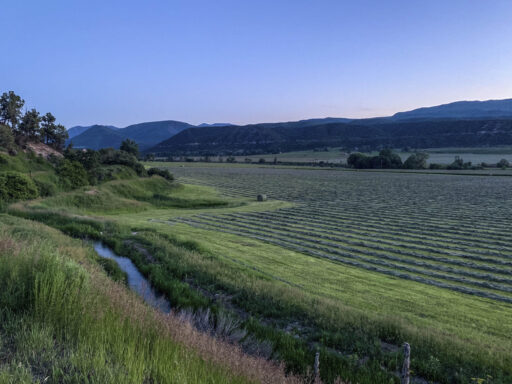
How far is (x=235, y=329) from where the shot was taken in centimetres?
1023

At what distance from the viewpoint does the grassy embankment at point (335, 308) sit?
8906 mm

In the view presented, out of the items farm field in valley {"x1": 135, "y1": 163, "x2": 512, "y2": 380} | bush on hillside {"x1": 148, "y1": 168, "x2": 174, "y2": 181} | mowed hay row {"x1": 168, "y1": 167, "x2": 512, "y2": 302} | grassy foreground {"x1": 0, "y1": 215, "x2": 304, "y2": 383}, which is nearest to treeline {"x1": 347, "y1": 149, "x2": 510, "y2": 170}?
mowed hay row {"x1": 168, "y1": 167, "x2": 512, "y2": 302}

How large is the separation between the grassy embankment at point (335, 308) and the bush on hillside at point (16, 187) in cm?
1808

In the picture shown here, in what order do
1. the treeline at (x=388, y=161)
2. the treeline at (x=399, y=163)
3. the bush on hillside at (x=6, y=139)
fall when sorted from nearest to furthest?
1. the bush on hillside at (x=6, y=139)
2. the treeline at (x=399, y=163)
3. the treeline at (x=388, y=161)

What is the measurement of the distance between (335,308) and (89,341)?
910cm

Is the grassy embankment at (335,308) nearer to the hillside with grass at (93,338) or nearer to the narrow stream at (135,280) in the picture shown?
the narrow stream at (135,280)

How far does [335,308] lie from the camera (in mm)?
12312

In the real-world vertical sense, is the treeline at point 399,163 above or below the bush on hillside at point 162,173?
below

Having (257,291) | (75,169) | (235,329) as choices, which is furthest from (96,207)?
(235,329)

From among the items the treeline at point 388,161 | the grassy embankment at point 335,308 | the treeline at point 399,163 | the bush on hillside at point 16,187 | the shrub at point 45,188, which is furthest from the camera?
the treeline at point 388,161

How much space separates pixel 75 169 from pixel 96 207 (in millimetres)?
9294

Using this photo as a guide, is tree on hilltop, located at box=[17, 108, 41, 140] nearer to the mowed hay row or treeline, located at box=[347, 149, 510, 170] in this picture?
the mowed hay row

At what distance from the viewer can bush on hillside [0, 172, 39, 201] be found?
3525 centimetres

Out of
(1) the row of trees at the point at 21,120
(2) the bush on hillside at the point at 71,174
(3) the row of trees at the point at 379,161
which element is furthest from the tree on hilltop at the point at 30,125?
(3) the row of trees at the point at 379,161
